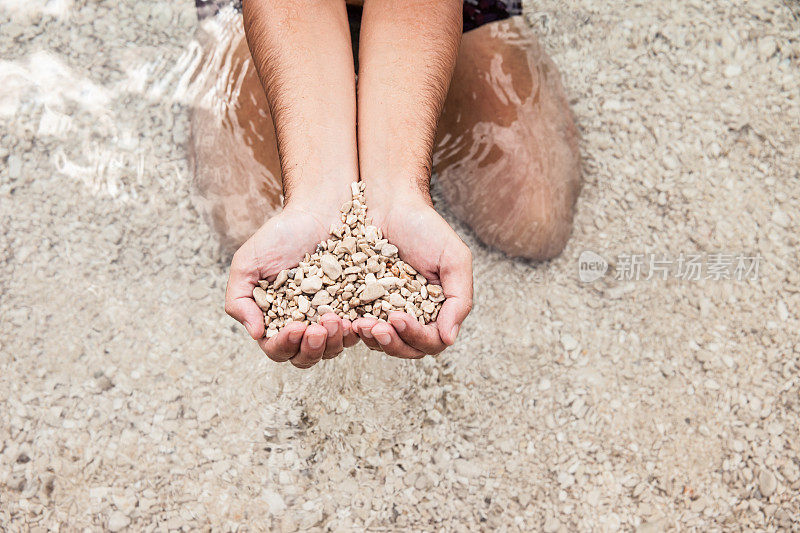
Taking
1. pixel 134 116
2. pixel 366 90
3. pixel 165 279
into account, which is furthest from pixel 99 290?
pixel 366 90

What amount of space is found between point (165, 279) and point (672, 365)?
5.55 feet

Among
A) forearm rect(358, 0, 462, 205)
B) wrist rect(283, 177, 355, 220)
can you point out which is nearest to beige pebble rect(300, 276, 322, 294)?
wrist rect(283, 177, 355, 220)

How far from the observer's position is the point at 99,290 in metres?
1.97

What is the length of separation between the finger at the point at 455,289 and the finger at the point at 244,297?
421mm

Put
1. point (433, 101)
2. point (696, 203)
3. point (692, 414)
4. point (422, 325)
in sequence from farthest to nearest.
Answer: point (696, 203)
point (692, 414)
point (433, 101)
point (422, 325)

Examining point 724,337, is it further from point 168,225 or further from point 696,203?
point 168,225

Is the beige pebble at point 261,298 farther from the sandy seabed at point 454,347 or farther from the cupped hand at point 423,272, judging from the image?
the sandy seabed at point 454,347

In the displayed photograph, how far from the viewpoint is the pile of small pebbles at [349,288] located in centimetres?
139

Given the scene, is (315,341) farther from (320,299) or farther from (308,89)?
(308,89)

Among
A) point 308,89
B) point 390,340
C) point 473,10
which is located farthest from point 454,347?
point 473,10

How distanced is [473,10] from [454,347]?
3.86 feet

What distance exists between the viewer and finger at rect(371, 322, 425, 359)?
1.32 meters

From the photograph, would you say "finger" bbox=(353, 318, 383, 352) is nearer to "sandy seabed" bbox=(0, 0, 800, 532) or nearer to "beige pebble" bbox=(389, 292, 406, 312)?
"beige pebble" bbox=(389, 292, 406, 312)

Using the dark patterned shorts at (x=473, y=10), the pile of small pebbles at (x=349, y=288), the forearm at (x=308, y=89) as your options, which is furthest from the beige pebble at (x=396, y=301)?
the dark patterned shorts at (x=473, y=10)
